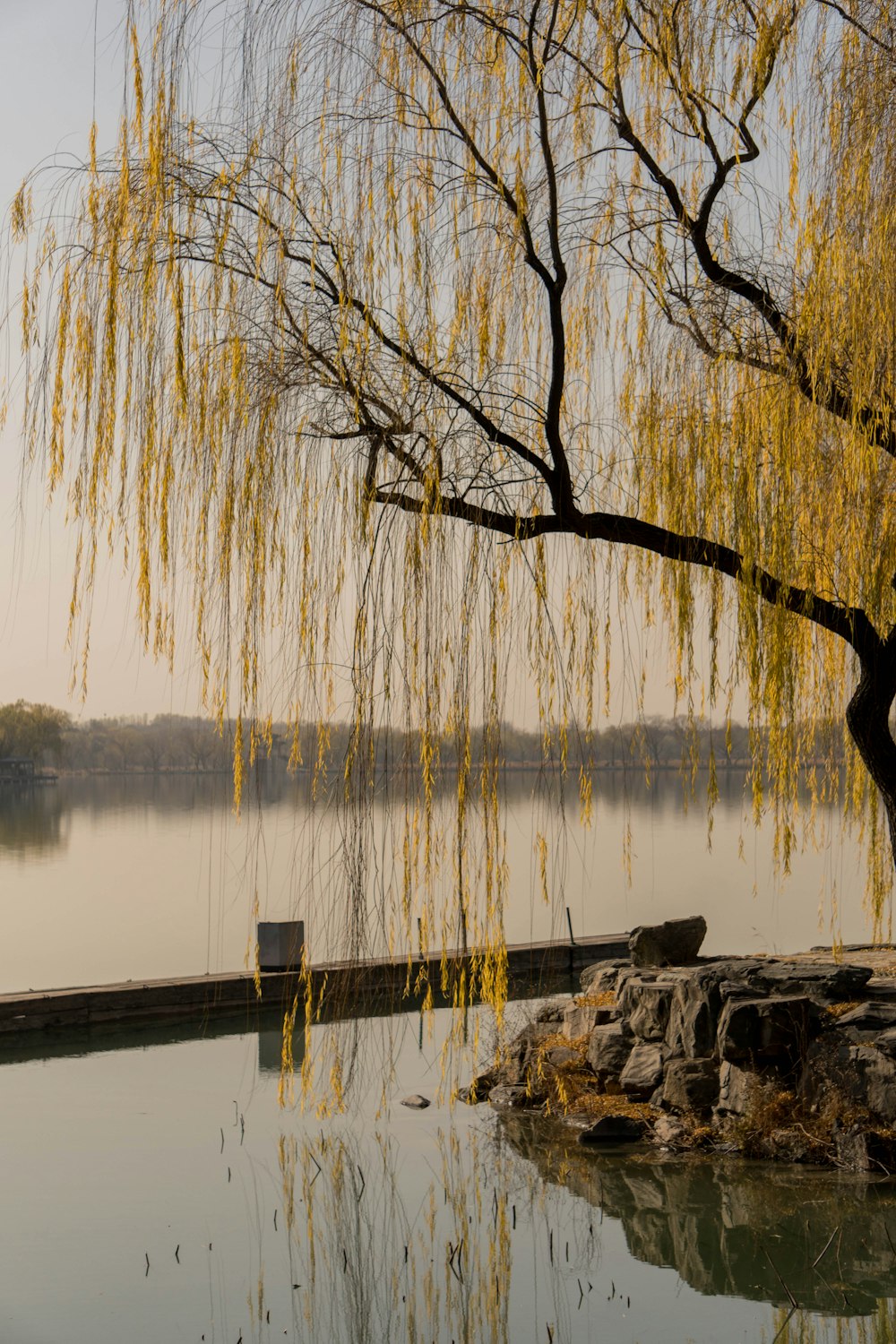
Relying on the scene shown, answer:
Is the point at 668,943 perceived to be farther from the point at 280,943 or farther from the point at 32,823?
the point at 32,823

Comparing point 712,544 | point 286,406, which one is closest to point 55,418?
point 286,406

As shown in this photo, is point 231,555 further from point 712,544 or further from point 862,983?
point 862,983

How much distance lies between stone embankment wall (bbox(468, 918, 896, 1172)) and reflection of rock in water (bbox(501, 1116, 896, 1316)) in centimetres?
22

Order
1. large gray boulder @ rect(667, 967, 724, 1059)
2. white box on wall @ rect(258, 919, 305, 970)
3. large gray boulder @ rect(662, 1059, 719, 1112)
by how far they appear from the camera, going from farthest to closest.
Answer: white box on wall @ rect(258, 919, 305, 970) → large gray boulder @ rect(667, 967, 724, 1059) → large gray boulder @ rect(662, 1059, 719, 1112)

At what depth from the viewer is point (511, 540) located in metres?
5.27

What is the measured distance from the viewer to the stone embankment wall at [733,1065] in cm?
688

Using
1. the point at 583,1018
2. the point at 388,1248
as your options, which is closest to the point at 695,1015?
the point at 583,1018

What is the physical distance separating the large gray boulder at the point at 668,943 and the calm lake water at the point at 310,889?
77cm

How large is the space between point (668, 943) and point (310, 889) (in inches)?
208

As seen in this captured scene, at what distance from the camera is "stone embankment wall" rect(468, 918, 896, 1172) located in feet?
22.6

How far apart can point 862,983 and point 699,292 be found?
356cm

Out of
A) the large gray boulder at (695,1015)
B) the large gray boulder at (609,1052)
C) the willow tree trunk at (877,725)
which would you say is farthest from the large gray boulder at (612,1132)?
the willow tree trunk at (877,725)

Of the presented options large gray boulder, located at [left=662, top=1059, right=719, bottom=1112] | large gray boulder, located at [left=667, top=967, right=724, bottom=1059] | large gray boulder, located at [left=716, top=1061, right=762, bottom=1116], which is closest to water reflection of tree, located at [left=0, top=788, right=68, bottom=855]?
large gray boulder, located at [left=667, top=967, right=724, bottom=1059]

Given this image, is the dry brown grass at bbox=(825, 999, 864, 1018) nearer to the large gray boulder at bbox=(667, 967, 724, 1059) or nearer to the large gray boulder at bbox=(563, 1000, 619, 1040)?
the large gray boulder at bbox=(667, 967, 724, 1059)
